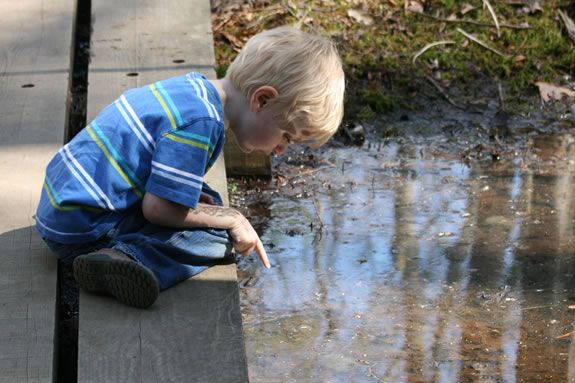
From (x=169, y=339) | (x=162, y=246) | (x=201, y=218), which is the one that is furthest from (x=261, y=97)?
(x=169, y=339)

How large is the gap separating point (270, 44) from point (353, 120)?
2.95m

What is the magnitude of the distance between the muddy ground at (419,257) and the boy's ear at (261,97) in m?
1.11

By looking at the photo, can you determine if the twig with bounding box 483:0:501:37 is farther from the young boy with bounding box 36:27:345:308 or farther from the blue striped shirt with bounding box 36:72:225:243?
the blue striped shirt with bounding box 36:72:225:243

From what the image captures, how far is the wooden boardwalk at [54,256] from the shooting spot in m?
2.83

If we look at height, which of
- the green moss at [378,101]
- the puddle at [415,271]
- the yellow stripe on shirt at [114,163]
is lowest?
the puddle at [415,271]

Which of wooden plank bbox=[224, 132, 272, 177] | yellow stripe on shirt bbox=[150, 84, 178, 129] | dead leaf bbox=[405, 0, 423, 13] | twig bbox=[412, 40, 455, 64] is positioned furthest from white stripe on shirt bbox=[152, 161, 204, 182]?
dead leaf bbox=[405, 0, 423, 13]

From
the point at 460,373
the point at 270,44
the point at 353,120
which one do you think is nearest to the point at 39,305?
the point at 270,44

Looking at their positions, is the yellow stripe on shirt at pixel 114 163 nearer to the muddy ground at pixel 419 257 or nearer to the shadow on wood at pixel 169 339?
the shadow on wood at pixel 169 339

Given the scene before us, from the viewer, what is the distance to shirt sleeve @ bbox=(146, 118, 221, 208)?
316 cm

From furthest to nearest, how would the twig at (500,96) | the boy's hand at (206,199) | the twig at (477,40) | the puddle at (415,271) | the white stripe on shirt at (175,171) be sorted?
the twig at (477,40) < the twig at (500,96) < the puddle at (415,271) < the boy's hand at (206,199) < the white stripe on shirt at (175,171)

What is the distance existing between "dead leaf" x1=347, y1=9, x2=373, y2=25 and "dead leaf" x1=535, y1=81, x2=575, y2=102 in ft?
3.89

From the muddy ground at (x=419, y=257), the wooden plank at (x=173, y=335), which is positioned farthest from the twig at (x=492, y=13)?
the wooden plank at (x=173, y=335)

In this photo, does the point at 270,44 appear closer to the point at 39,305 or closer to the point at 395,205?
the point at 39,305

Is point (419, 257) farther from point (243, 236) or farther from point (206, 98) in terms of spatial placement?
point (206, 98)
